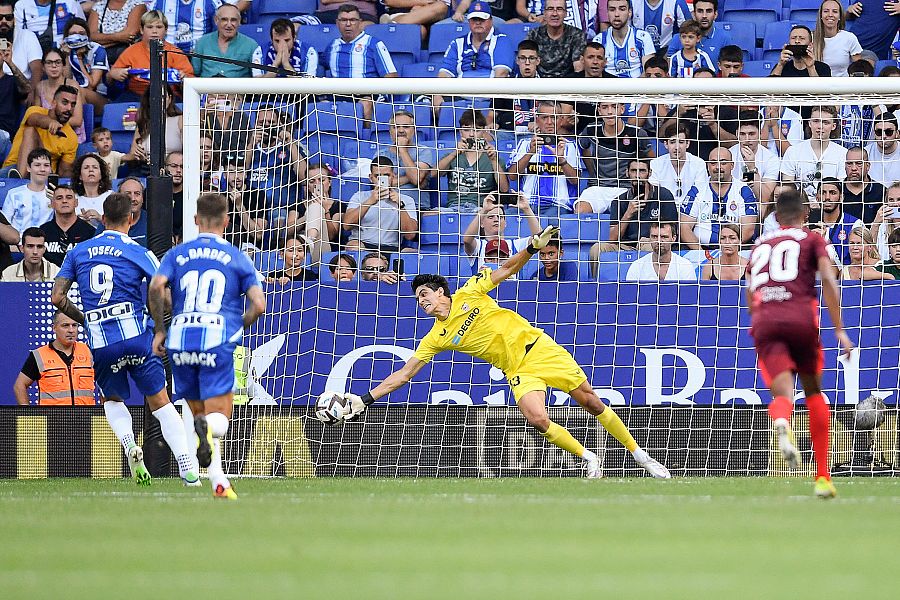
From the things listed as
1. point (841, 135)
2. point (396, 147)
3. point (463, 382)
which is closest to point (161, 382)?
point (463, 382)

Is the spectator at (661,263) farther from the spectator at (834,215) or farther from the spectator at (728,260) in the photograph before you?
the spectator at (834,215)

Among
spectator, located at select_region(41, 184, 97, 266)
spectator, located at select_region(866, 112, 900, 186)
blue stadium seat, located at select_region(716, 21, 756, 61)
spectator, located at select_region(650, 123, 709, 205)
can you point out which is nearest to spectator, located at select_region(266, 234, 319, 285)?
spectator, located at select_region(41, 184, 97, 266)

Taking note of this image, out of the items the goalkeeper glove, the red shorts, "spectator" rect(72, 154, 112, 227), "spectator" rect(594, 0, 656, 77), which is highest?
"spectator" rect(594, 0, 656, 77)

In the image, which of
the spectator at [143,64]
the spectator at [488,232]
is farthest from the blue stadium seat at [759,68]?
the spectator at [143,64]

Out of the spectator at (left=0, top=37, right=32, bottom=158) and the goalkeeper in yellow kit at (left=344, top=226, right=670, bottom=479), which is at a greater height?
the spectator at (left=0, top=37, right=32, bottom=158)

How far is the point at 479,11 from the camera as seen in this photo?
55.7ft

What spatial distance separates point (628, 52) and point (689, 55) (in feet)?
2.38

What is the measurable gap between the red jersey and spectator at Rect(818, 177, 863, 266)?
508cm

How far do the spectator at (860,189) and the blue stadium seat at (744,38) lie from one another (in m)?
3.17

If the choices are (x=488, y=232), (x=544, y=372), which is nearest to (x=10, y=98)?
(x=488, y=232)

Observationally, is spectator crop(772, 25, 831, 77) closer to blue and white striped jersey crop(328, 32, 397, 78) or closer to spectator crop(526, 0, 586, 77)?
spectator crop(526, 0, 586, 77)

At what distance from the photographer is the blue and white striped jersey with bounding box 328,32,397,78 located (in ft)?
55.0

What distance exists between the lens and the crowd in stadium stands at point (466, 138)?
1375 centimetres

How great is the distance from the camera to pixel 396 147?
14453 mm
